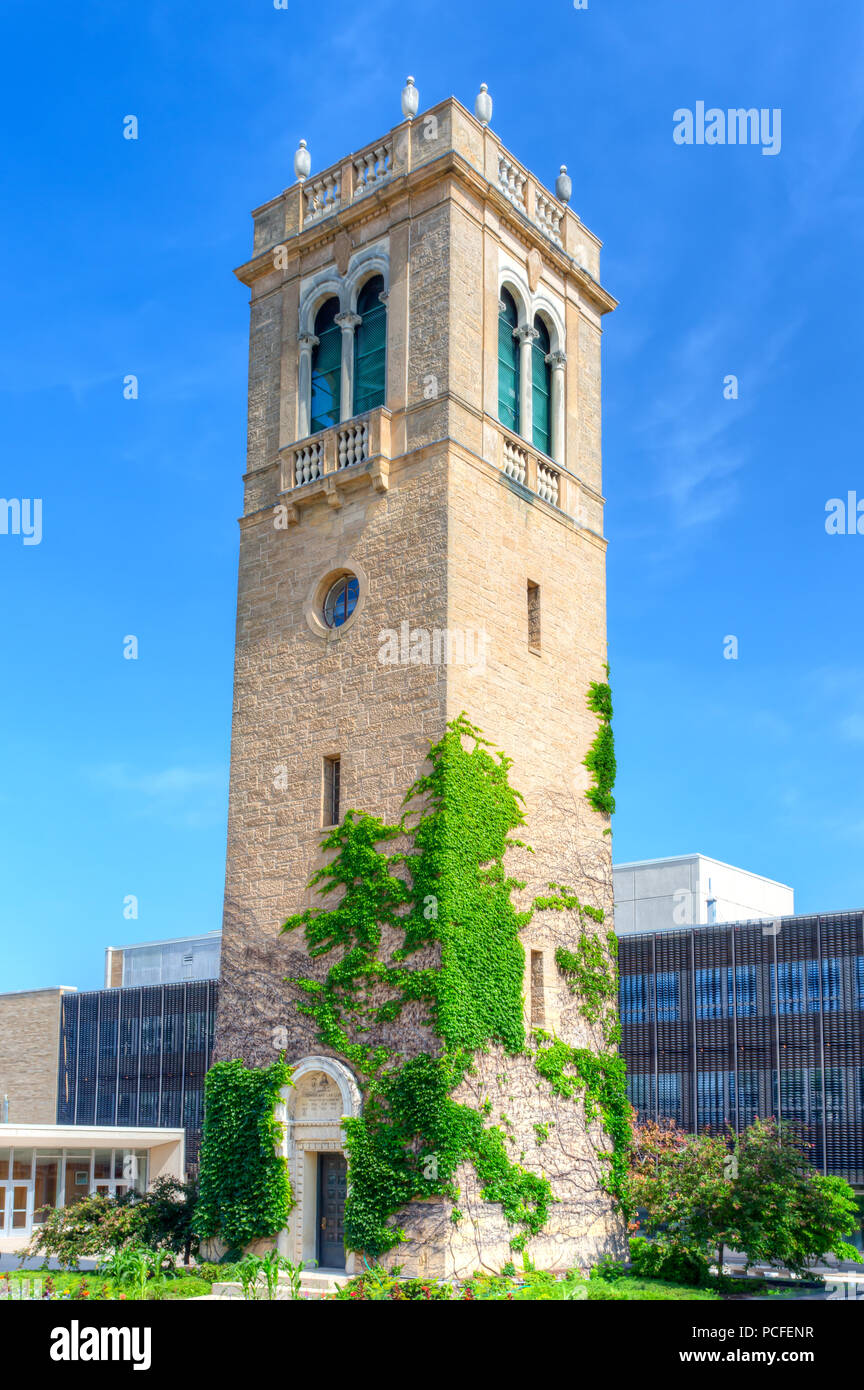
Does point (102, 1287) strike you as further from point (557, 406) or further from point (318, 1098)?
point (557, 406)

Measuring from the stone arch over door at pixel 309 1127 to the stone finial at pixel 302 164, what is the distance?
19.5m

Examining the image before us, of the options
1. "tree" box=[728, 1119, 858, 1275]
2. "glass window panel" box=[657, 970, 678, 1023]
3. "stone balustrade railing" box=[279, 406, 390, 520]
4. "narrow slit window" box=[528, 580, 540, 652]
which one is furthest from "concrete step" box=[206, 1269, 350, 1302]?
"glass window panel" box=[657, 970, 678, 1023]

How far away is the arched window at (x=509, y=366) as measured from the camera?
28.8 metres

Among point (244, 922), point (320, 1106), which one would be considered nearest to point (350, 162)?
point (244, 922)

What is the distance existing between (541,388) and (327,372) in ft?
15.6

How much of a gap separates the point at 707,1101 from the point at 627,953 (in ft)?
23.2

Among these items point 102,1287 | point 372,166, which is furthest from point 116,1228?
point 372,166

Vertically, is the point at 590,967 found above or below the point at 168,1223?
above

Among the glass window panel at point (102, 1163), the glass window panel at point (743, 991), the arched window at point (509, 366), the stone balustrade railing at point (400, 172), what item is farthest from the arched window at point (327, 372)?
the glass window panel at point (743, 991)

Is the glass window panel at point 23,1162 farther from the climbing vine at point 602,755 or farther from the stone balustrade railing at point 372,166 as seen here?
the stone balustrade railing at point 372,166

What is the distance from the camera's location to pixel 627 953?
6006 centimetres

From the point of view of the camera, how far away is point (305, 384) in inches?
1166

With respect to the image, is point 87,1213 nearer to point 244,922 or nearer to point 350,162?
point 244,922

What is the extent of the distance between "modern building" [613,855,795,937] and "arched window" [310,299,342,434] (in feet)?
134
